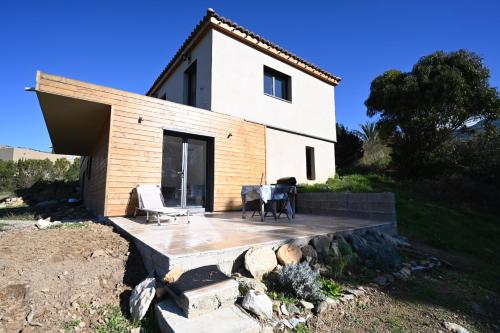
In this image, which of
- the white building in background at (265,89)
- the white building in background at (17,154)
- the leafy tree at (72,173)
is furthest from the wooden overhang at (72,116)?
the white building in background at (17,154)

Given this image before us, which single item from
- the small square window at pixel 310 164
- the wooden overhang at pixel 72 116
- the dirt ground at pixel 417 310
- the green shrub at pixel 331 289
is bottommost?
the dirt ground at pixel 417 310

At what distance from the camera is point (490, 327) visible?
2.67 metres

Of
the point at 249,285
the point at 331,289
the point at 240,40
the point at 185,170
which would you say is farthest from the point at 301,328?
the point at 240,40

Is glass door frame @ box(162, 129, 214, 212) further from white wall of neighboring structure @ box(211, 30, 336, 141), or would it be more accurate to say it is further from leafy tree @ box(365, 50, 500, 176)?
leafy tree @ box(365, 50, 500, 176)

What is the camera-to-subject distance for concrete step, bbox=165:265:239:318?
7.14ft

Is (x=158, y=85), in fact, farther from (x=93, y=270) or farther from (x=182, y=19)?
(x=93, y=270)

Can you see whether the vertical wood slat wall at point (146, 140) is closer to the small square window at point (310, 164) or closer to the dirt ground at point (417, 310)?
the small square window at point (310, 164)

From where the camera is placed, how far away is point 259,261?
10.3ft

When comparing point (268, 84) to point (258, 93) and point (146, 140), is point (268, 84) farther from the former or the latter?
point (146, 140)

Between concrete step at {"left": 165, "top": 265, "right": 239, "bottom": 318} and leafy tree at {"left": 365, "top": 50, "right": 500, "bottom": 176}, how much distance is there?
1372cm

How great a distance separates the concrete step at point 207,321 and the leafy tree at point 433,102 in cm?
1382

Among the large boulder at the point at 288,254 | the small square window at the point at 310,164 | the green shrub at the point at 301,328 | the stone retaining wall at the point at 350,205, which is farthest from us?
the small square window at the point at 310,164

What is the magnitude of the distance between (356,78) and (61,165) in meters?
26.0

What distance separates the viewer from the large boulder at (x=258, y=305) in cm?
235
